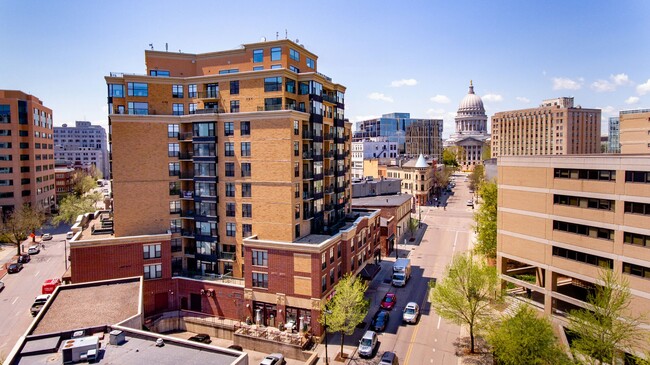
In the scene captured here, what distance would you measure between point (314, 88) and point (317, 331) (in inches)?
1120

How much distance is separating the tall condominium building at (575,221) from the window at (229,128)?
104 ft

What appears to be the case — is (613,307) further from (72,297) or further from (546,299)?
(72,297)

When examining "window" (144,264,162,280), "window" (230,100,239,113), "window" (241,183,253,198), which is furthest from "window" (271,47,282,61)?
"window" (144,264,162,280)

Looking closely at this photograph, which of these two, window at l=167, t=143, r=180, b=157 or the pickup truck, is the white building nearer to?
window at l=167, t=143, r=180, b=157

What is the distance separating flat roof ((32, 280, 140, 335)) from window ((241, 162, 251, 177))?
16814 millimetres

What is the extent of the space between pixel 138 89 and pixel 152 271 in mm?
22673

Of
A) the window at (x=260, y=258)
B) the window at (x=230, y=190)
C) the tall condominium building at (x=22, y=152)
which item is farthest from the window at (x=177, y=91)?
the tall condominium building at (x=22, y=152)

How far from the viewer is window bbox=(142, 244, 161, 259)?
49.3 m

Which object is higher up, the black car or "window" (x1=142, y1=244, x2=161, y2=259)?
"window" (x1=142, y1=244, x2=161, y2=259)

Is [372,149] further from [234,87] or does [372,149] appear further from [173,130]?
[173,130]

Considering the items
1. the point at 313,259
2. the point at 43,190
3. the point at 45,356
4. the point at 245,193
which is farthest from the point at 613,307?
the point at 43,190

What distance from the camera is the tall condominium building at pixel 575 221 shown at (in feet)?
116

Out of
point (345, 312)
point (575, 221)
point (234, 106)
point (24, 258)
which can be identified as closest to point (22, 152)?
point (24, 258)

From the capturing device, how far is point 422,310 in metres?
49.8
